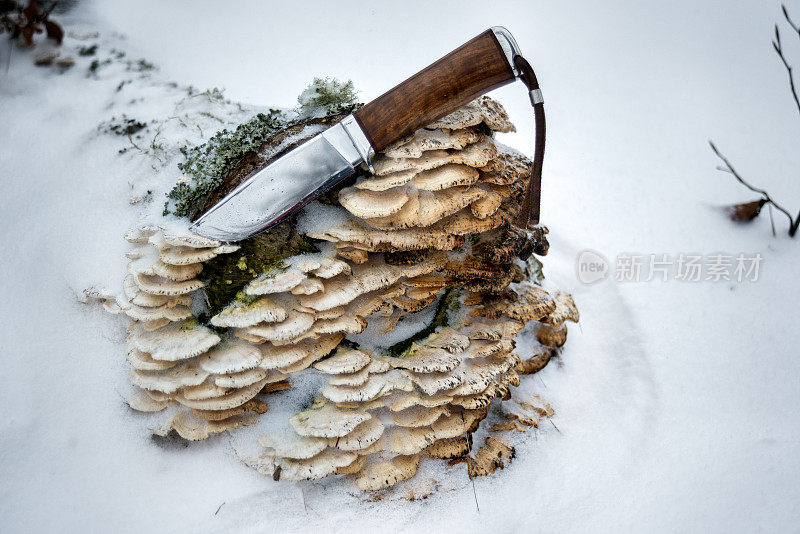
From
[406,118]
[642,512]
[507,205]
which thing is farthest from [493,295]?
[642,512]

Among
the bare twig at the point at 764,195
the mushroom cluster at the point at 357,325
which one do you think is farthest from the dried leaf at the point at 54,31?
the bare twig at the point at 764,195

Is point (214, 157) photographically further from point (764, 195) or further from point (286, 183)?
point (764, 195)

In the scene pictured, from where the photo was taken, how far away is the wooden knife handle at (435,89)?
2.37 meters

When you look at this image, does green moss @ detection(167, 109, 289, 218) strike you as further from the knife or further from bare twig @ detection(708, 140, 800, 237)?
bare twig @ detection(708, 140, 800, 237)

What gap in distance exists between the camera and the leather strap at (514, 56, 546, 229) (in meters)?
2.47

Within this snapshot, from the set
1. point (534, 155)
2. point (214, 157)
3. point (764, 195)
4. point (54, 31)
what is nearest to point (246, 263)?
point (214, 157)

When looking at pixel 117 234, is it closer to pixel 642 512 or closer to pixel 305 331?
pixel 305 331

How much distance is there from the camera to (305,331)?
2.33m

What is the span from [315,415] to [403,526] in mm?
654

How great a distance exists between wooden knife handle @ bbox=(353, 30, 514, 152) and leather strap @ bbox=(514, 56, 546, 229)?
4.5 inches

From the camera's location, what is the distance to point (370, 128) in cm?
238

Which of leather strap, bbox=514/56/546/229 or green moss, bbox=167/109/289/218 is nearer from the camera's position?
leather strap, bbox=514/56/546/229

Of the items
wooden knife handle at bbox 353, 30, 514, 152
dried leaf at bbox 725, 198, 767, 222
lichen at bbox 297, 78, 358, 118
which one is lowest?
dried leaf at bbox 725, 198, 767, 222

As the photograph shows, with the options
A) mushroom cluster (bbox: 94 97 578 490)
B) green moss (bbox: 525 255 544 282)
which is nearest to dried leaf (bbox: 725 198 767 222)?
green moss (bbox: 525 255 544 282)
